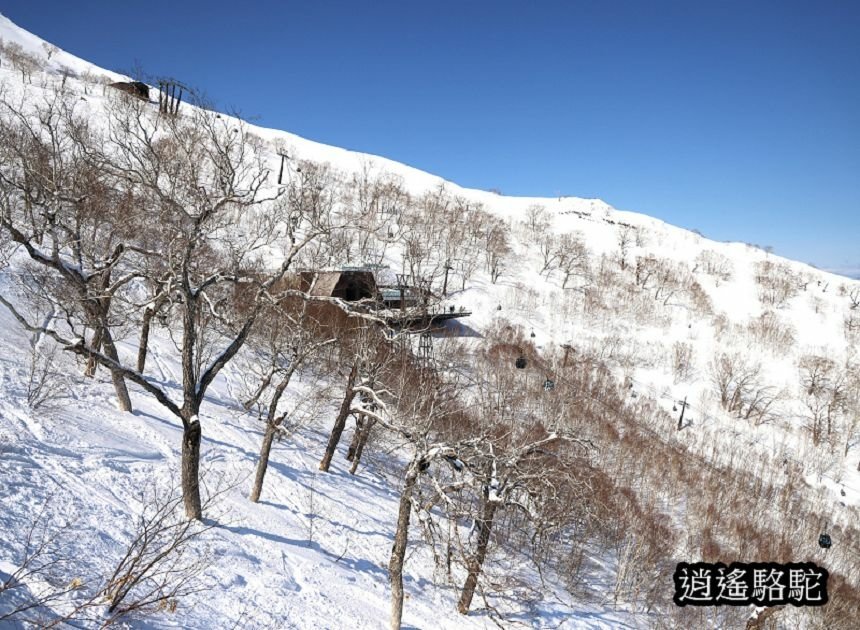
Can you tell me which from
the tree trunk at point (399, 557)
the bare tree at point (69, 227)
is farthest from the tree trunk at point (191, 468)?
the tree trunk at point (399, 557)

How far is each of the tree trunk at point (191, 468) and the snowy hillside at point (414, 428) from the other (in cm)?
42

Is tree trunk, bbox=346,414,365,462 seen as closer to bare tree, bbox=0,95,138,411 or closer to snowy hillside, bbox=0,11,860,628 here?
snowy hillside, bbox=0,11,860,628

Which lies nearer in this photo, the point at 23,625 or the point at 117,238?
the point at 23,625

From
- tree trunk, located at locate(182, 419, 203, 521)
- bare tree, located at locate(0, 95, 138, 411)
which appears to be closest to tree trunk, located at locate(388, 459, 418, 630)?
tree trunk, located at locate(182, 419, 203, 521)

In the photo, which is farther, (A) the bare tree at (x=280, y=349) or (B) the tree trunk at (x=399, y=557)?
(A) the bare tree at (x=280, y=349)

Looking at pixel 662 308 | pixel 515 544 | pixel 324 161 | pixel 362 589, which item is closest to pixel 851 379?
pixel 662 308

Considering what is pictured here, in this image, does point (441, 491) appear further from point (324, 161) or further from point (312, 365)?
point (324, 161)

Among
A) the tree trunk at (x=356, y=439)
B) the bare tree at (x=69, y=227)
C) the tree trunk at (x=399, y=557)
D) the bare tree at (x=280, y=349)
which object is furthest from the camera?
the tree trunk at (x=356, y=439)

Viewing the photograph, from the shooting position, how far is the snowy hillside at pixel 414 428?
7.28 m

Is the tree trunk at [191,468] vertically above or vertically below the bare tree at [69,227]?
below

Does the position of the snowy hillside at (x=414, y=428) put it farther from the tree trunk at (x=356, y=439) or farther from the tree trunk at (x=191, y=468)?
the tree trunk at (x=356, y=439)

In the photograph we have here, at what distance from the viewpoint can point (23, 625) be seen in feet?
13.8

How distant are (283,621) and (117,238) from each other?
23.8m

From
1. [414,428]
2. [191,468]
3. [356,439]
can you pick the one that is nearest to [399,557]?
[414,428]
